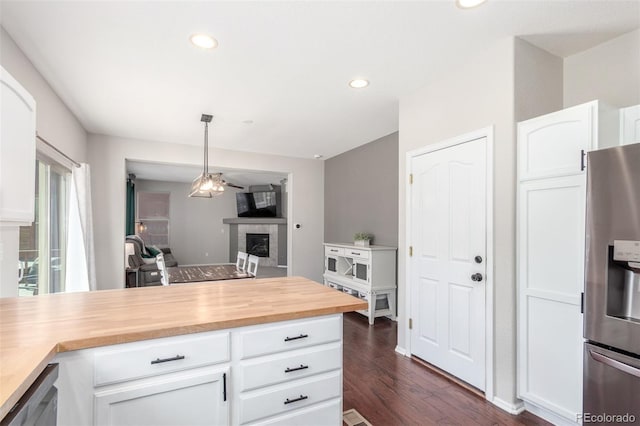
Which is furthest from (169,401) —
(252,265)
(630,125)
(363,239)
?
(363,239)

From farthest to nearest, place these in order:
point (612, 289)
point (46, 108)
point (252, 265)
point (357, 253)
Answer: point (252, 265), point (357, 253), point (46, 108), point (612, 289)

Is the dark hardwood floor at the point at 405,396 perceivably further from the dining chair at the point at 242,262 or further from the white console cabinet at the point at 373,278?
the dining chair at the point at 242,262

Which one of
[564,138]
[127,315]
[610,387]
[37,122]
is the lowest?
[610,387]

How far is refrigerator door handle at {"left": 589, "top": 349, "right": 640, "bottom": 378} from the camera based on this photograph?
53.6 inches

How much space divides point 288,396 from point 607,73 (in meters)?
2.93

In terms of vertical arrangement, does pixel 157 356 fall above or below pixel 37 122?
below

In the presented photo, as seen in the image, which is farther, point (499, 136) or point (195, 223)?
point (195, 223)

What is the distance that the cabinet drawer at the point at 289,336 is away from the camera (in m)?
1.41

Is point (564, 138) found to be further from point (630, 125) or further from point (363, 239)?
point (363, 239)

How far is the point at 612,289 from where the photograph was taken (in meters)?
1.47

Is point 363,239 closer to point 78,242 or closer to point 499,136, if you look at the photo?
point 499,136

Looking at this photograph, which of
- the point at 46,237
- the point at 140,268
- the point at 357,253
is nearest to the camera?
the point at 46,237

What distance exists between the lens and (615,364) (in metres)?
1.43

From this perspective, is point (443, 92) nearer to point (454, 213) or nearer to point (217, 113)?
point (454, 213)
